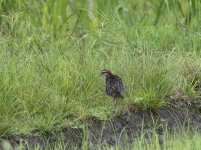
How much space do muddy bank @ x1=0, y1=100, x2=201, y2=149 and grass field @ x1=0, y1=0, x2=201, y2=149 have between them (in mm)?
73

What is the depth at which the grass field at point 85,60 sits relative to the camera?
691 centimetres

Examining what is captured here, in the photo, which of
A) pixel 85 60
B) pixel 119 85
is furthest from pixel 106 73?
pixel 85 60

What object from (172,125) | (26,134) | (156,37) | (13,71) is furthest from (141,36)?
(26,134)

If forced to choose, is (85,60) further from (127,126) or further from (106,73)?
(127,126)

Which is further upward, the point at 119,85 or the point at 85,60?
the point at 85,60

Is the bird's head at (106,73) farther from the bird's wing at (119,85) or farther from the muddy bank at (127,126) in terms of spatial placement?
the muddy bank at (127,126)

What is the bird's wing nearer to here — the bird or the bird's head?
the bird

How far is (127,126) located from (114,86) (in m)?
0.40

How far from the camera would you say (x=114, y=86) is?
283 inches

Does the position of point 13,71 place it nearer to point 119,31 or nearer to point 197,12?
point 119,31

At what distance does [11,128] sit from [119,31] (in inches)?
137

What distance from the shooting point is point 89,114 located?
708 cm

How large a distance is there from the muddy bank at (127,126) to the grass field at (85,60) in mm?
73

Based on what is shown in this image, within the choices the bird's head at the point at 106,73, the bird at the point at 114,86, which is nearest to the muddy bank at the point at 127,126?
the bird at the point at 114,86
